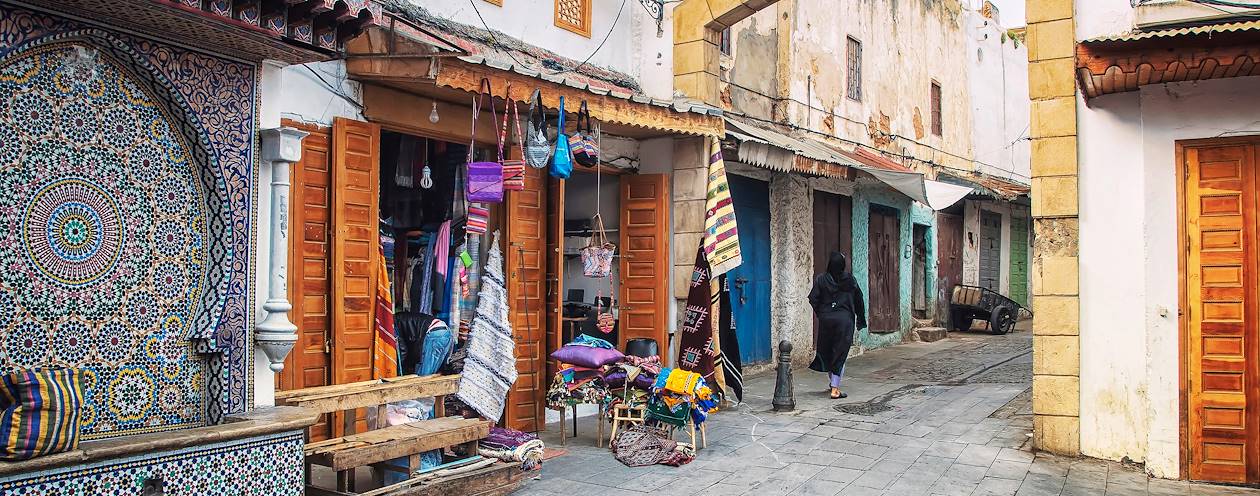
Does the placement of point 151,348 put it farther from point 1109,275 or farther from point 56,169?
point 1109,275

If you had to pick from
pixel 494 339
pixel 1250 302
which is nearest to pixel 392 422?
pixel 494 339

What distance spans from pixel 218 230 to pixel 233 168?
33 cm

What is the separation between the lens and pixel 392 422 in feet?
21.1

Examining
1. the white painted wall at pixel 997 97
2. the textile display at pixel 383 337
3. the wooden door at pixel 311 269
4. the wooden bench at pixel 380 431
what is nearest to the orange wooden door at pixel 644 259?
the textile display at pixel 383 337

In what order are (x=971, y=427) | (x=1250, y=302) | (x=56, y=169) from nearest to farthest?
(x=56, y=169) → (x=1250, y=302) → (x=971, y=427)

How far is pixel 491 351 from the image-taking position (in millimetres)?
7438

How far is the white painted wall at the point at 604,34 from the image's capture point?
27.8 feet

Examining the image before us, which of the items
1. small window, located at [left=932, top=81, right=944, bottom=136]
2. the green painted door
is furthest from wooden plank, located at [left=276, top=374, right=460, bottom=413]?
the green painted door

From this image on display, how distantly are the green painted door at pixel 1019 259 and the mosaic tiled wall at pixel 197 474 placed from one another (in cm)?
2072

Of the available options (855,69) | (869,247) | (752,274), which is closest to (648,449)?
(752,274)

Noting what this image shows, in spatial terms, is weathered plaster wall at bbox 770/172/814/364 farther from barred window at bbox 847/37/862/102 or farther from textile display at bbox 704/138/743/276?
textile display at bbox 704/138/743/276

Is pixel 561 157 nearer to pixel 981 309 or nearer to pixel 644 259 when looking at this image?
pixel 644 259

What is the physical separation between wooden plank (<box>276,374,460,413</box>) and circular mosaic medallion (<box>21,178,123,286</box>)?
4.64 ft

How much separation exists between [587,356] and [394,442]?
2179 millimetres
